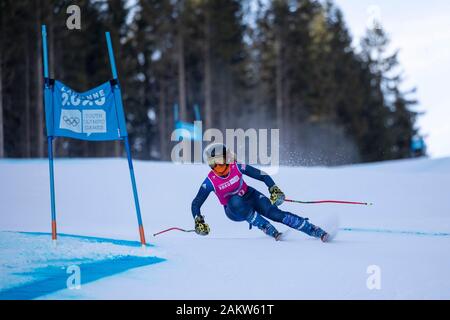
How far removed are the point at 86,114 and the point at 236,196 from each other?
2082 mm

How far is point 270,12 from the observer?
3127 cm

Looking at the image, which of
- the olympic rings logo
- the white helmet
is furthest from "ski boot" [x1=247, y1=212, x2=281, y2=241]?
the olympic rings logo

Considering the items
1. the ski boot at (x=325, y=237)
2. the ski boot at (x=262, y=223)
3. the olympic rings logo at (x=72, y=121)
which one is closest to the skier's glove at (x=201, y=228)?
the ski boot at (x=262, y=223)

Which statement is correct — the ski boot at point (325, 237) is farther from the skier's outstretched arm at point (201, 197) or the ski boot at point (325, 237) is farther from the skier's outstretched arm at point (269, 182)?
the skier's outstretched arm at point (201, 197)

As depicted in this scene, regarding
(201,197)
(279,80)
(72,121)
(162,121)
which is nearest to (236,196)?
(201,197)

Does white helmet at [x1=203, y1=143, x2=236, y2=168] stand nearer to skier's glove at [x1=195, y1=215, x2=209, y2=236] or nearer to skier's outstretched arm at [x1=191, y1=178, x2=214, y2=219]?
skier's outstretched arm at [x1=191, y1=178, x2=214, y2=219]

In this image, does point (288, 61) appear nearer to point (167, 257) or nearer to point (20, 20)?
point (20, 20)

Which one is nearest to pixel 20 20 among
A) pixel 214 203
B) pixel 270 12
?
pixel 270 12

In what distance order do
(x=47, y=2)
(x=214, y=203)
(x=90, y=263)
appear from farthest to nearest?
(x=47, y=2), (x=214, y=203), (x=90, y=263)

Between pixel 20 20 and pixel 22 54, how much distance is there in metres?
3.13

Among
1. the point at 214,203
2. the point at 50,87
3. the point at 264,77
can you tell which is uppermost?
the point at 264,77

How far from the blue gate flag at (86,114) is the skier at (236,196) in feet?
3.90

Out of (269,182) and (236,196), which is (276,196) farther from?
(236,196)

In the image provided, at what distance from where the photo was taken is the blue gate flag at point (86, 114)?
6004 mm
